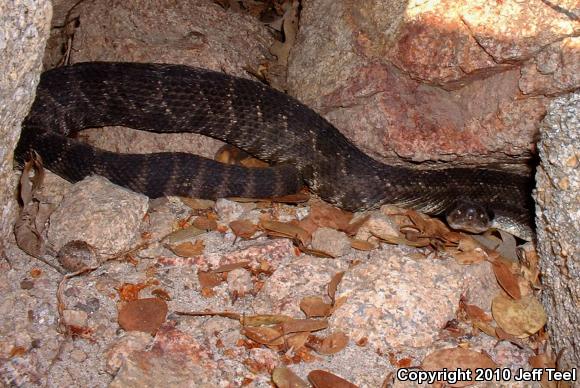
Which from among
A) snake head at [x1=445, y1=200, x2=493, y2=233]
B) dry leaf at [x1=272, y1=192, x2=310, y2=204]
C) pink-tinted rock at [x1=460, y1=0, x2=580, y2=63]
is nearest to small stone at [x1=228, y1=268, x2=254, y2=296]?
dry leaf at [x1=272, y1=192, x2=310, y2=204]

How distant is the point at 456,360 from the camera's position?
3.30 m

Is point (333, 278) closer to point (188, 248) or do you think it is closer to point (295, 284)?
point (295, 284)

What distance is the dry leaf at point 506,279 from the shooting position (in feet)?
12.3

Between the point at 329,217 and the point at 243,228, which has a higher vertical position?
the point at 329,217

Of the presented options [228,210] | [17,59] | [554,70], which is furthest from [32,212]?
[554,70]

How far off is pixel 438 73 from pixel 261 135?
1.56 m

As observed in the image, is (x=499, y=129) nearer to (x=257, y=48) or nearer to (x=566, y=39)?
(x=566, y=39)

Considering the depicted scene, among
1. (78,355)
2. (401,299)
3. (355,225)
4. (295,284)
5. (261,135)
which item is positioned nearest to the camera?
(78,355)

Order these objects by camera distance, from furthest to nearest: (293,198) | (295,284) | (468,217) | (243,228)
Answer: (468,217)
(293,198)
(243,228)
(295,284)

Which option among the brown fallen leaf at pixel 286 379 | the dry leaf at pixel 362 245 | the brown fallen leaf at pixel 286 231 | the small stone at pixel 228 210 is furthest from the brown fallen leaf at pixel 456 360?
the small stone at pixel 228 210

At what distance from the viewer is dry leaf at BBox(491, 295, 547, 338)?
11.7 feet

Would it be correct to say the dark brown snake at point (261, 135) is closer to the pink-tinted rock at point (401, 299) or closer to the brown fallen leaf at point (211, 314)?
the pink-tinted rock at point (401, 299)

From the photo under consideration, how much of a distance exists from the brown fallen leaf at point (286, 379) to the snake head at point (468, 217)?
83.5 inches

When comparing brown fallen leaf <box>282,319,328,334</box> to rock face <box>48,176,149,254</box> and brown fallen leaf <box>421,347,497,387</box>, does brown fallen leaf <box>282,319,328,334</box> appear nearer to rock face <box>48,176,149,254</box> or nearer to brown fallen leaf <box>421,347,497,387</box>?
brown fallen leaf <box>421,347,497,387</box>
